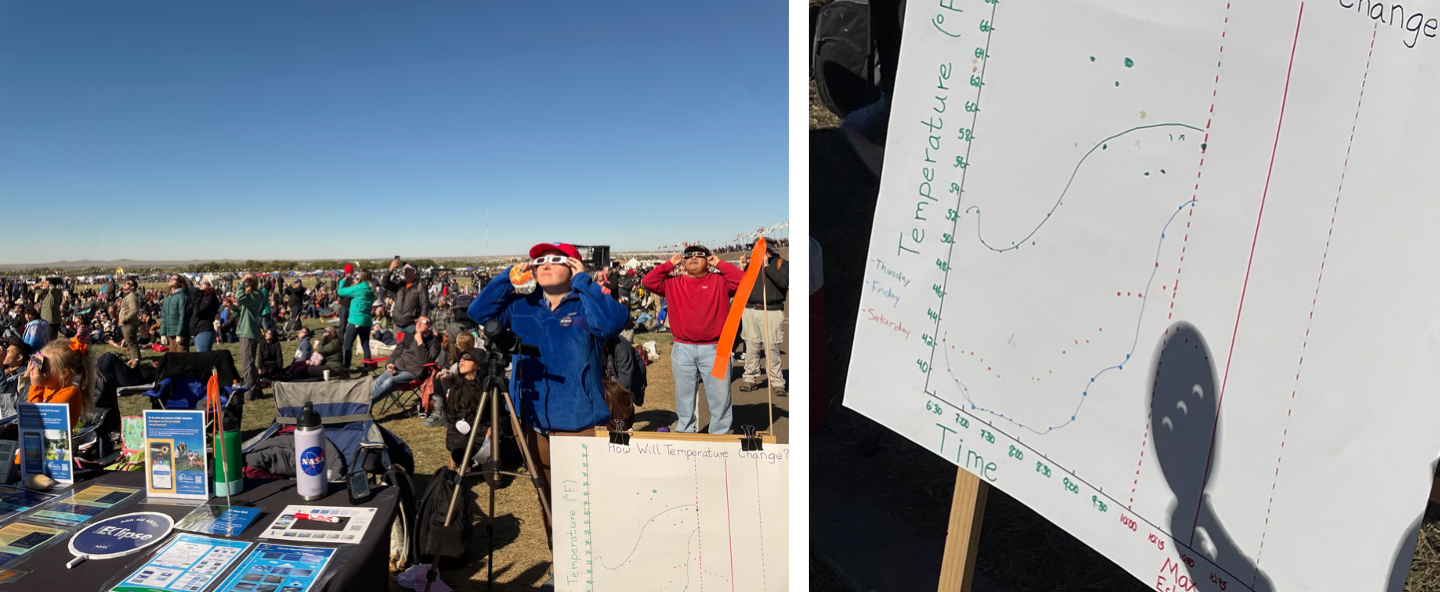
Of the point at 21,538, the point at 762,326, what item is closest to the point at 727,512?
the point at 21,538

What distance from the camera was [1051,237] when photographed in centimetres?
107

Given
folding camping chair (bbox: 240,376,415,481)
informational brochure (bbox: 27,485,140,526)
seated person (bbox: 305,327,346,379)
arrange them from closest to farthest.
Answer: informational brochure (bbox: 27,485,140,526) < folding camping chair (bbox: 240,376,415,481) < seated person (bbox: 305,327,346,379)

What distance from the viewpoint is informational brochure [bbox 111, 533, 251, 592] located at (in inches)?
63.2

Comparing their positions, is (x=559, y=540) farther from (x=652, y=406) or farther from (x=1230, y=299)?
(x=652, y=406)

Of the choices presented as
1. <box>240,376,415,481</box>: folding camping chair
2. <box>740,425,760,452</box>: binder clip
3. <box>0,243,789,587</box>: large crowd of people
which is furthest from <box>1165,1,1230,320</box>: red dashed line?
<box>240,376,415,481</box>: folding camping chair

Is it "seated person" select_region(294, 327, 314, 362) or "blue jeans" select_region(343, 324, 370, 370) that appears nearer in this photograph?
"seated person" select_region(294, 327, 314, 362)

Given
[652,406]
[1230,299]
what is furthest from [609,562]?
[652,406]

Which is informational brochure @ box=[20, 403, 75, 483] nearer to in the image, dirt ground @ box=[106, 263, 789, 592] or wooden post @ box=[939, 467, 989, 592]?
dirt ground @ box=[106, 263, 789, 592]

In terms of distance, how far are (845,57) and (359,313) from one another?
7.43 metres

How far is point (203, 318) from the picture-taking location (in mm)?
7289

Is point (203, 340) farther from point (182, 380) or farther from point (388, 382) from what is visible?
point (182, 380)

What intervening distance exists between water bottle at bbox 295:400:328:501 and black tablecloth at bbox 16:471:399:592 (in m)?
0.04

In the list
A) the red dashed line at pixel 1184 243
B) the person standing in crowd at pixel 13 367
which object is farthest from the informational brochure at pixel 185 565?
the person standing in crowd at pixel 13 367

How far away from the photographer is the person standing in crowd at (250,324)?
711 cm
